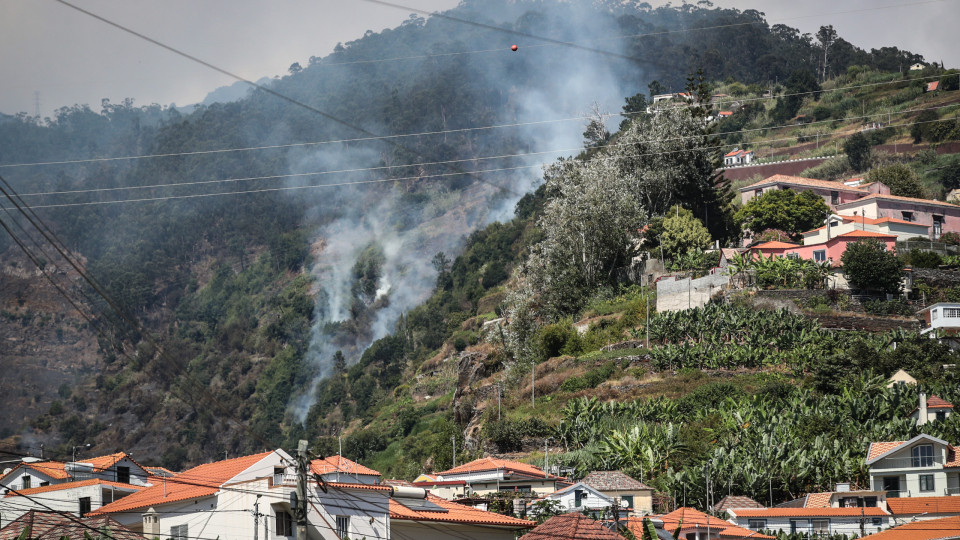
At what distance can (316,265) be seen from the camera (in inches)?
6909

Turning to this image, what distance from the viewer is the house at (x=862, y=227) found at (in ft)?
274

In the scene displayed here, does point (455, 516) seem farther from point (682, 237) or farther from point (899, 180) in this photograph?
point (899, 180)

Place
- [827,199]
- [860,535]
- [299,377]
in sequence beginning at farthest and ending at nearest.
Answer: [299,377] < [827,199] < [860,535]

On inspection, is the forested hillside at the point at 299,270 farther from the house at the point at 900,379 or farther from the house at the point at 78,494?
the house at the point at 78,494

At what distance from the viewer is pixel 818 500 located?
51938 millimetres

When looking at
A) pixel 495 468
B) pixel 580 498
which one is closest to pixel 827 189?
pixel 495 468

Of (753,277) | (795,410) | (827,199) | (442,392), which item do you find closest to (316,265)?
(442,392)

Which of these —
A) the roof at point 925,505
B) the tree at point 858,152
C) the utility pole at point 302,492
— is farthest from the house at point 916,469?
the tree at point 858,152

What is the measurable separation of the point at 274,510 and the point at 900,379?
43263mm

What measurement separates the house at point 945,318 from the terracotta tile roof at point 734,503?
24.5m

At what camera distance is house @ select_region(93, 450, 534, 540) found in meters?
33.0

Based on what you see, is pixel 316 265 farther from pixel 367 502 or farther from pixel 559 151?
pixel 367 502

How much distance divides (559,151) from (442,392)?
68.5 metres

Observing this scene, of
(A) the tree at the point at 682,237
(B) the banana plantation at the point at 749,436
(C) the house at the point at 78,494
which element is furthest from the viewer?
Answer: (A) the tree at the point at 682,237
